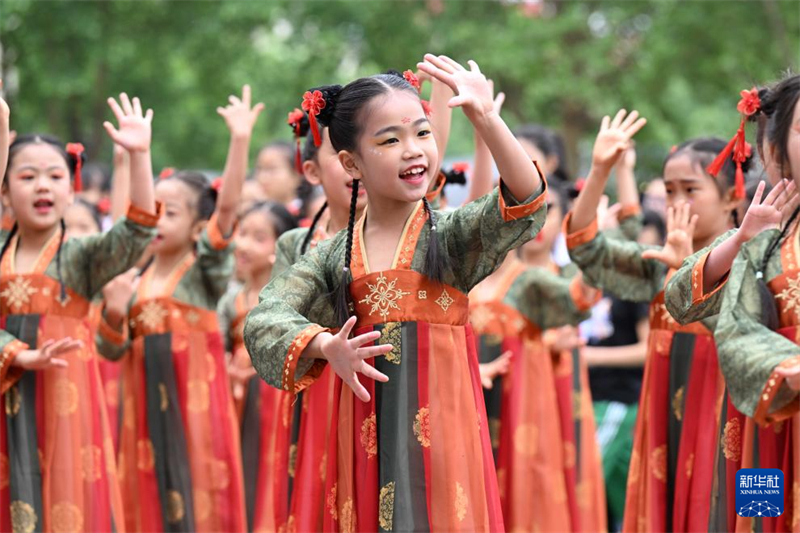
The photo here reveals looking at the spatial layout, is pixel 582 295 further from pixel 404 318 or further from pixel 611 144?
pixel 404 318

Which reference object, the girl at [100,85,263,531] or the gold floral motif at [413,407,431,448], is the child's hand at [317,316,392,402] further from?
the girl at [100,85,263,531]

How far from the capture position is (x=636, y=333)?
24.9 feet

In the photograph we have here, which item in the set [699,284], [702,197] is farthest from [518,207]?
[702,197]

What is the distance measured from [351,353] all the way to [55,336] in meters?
2.21

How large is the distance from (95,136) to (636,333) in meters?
8.23

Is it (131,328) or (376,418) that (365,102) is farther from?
(131,328)

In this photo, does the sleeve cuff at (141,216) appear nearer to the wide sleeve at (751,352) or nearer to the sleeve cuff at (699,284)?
→ the sleeve cuff at (699,284)

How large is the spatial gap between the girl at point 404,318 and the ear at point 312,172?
123 cm

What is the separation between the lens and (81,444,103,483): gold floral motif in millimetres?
5027

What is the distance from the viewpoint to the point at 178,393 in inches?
236

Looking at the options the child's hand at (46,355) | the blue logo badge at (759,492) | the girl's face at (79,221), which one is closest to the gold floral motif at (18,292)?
the child's hand at (46,355)

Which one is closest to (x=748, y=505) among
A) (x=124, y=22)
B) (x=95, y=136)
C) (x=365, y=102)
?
(x=365, y=102)

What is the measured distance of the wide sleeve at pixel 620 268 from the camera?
5.07m

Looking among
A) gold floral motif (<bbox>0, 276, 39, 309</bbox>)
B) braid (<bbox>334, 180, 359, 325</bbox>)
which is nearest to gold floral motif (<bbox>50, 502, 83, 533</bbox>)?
gold floral motif (<bbox>0, 276, 39, 309</bbox>)
